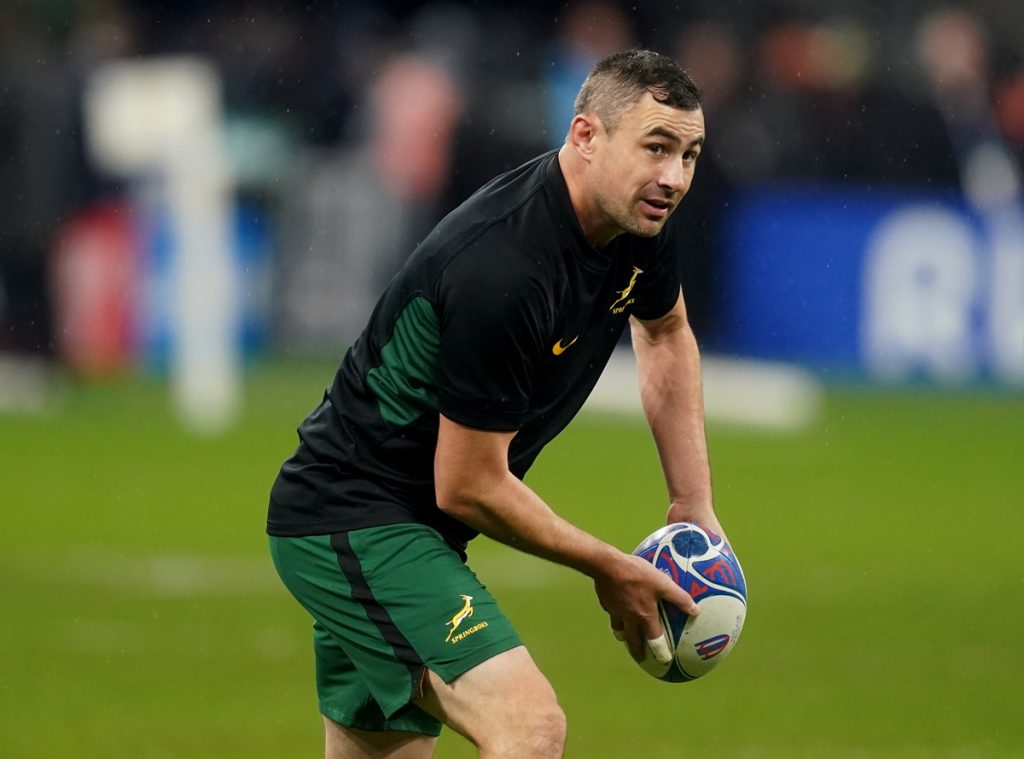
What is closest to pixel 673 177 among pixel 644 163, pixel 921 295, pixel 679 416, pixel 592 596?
pixel 644 163

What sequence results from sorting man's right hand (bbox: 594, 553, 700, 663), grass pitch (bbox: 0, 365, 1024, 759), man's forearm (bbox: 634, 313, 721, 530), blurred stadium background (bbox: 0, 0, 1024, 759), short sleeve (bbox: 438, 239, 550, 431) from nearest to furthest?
short sleeve (bbox: 438, 239, 550, 431) → man's right hand (bbox: 594, 553, 700, 663) → man's forearm (bbox: 634, 313, 721, 530) → grass pitch (bbox: 0, 365, 1024, 759) → blurred stadium background (bbox: 0, 0, 1024, 759)

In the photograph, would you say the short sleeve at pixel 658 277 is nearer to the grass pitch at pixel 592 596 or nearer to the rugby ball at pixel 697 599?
the rugby ball at pixel 697 599

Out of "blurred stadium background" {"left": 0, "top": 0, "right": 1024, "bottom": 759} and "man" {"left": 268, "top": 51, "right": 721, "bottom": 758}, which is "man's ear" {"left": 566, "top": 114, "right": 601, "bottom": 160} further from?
"blurred stadium background" {"left": 0, "top": 0, "right": 1024, "bottom": 759}

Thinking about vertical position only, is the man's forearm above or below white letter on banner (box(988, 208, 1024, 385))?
above

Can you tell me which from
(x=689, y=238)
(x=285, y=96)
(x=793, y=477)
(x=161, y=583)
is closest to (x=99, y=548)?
(x=161, y=583)

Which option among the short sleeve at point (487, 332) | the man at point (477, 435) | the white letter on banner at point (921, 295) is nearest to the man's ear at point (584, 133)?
the man at point (477, 435)

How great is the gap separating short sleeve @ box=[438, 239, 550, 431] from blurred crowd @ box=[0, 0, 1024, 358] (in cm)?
1421

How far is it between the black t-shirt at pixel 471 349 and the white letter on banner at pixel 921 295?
1310 cm

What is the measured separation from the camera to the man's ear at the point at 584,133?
17.8ft

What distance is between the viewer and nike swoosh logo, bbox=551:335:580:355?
215 inches

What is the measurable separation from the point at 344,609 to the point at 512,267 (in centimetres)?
106

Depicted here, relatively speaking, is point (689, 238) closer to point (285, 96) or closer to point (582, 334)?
point (285, 96)

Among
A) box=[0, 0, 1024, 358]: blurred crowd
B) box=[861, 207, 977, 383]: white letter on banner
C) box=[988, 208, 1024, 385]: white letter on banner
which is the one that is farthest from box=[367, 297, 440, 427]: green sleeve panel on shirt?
box=[0, 0, 1024, 358]: blurred crowd

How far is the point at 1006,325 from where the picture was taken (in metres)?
18.7
